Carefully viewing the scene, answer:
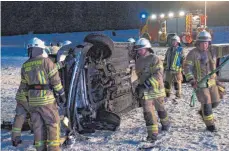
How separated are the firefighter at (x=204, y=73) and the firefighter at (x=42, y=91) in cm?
243

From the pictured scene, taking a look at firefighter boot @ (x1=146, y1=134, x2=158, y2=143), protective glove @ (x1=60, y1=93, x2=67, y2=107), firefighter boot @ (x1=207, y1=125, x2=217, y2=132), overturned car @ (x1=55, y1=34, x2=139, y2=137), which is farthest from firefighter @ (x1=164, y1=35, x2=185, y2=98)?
protective glove @ (x1=60, y1=93, x2=67, y2=107)

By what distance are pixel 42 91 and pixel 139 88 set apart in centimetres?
170

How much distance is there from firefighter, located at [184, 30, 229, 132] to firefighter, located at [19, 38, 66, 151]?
7.99 ft

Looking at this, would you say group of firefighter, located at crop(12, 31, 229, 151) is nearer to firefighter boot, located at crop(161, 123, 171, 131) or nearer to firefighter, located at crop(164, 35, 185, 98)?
firefighter boot, located at crop(161, 123, 171, 131)

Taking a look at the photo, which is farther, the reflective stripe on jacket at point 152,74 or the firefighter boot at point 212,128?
the firefighter boot at point 212,128

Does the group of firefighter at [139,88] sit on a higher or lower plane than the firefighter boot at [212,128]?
higher

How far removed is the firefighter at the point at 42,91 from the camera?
470 cm

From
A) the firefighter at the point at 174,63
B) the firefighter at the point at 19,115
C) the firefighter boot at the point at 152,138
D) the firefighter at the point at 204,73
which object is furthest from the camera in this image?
the firefighter at the point at 174,63

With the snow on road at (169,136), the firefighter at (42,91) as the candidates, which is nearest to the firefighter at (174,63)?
the snow on road at (169,136)

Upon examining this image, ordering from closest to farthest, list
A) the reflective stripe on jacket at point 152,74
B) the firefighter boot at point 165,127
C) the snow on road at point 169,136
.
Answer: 1. the snow on road at point 169,136
2. the reflective stripe on jacket at point 152,74
3. the firefighter boot at point 165,127

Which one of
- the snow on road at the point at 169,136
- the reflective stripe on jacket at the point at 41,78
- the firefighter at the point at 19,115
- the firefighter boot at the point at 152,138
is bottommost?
the snow on road at the point at 169,136

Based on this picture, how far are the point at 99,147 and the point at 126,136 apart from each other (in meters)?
0.66

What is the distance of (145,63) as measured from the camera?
5.75m

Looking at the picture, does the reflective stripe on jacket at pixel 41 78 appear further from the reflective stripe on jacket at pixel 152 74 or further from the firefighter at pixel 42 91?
the reflective stripe on jacket at pixel 152 74
